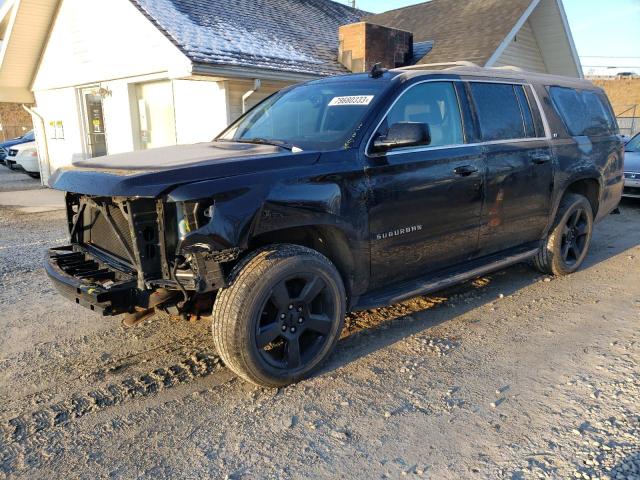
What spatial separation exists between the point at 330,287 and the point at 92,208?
5.89 feet

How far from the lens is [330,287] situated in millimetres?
3445

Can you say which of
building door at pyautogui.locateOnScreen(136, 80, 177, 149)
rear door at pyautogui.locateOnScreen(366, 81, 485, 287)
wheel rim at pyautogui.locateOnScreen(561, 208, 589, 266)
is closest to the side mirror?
rear door at pyautogui.locateOnScreen(366, 81, 485, 287)

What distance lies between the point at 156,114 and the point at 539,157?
30.2 feet

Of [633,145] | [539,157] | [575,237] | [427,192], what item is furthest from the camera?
[633,145]

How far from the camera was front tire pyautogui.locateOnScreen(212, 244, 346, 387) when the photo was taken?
3.07 metres

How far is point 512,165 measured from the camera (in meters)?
4.62

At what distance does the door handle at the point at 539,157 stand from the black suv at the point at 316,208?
11 millimetres

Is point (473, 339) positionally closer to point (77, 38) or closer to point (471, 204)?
point (471, 204)

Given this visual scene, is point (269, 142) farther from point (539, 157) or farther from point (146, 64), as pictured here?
point (146, 64)

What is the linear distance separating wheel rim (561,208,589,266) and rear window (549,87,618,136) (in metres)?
0.91

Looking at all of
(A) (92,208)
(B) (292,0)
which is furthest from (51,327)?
(B) (292,0)

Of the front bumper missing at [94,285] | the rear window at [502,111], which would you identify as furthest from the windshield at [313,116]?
the front bumper missing at [94,285]

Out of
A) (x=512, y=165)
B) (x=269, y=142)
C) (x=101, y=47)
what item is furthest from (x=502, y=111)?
(x=101, y=47)

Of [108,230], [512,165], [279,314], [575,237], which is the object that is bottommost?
[575,237]
